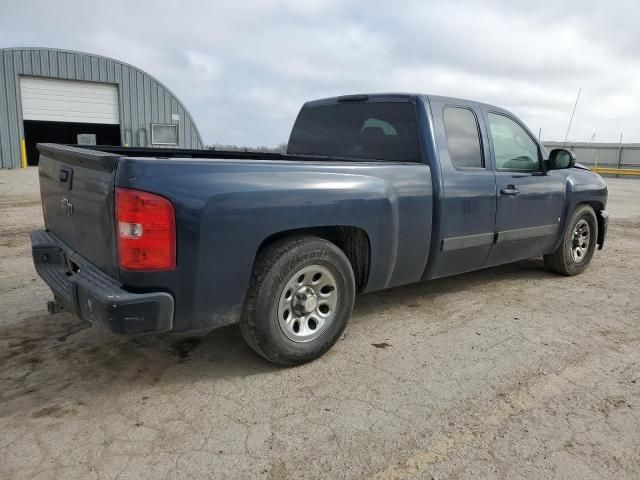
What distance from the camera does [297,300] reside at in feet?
10.7

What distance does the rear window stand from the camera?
4.16 m

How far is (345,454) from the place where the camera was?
239cm

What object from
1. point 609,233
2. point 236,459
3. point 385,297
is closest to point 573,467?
point 236,459

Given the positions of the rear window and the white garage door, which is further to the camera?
the white garage door

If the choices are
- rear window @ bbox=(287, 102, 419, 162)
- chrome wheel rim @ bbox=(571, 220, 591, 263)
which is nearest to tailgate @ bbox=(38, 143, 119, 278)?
rear window @ bbox=(287, 102, 419, 162)

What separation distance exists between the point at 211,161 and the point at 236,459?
1.54 metres

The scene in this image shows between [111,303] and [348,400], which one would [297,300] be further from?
[111,303]

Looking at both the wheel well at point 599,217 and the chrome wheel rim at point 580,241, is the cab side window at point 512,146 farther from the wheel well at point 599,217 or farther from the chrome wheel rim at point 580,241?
the wheel well at point 599,217

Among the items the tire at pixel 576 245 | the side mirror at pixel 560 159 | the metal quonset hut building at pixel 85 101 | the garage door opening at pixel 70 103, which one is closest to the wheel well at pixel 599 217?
the tire at pixel 576 245

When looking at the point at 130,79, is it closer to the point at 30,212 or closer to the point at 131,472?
the point at 30,212

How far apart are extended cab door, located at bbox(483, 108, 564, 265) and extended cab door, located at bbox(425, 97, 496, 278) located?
6.0 inches

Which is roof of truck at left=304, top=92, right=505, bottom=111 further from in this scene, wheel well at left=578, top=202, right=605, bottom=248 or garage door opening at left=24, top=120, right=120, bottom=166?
garage door opening at left=24, top=120, right=120, bottom=166

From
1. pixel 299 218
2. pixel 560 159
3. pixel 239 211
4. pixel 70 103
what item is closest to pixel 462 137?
pixel 560 159

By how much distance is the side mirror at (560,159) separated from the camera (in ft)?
16.6
